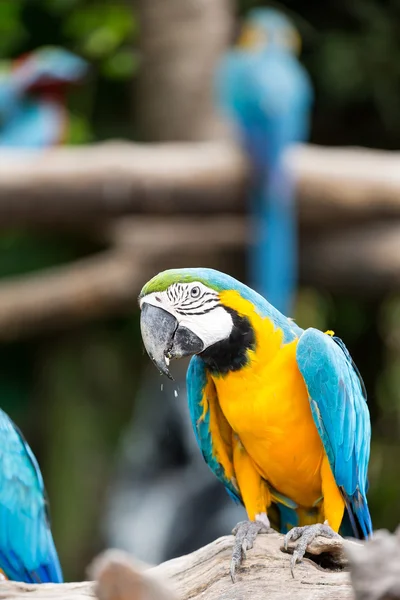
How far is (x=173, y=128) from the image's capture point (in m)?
2.84

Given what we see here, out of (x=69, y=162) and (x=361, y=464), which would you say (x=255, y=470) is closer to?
(x=361, y=464)

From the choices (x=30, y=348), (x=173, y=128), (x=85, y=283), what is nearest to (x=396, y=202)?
(x=173, y=128)

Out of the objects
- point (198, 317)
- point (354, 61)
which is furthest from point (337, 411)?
point (354, 61)

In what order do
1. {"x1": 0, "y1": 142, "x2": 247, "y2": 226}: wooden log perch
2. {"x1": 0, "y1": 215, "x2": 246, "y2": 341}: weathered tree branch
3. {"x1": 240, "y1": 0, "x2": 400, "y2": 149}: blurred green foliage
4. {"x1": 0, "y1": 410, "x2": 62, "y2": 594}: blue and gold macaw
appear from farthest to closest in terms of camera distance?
{"x1": 240, "y1": 0, "x2": 400, "y2": 149}: blurred green foliage
{"x1": 0, "y1": 215, "x2": 246, "y2": 341}: weathered tree branch
{"x1": 0, "y1": 142, "x2": 247, "y2": 226}: wooden log perch
{"x1": 0, "y1": 410, "x2": 62, "y2": 594}: blue and gold macaw

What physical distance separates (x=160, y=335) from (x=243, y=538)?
A: 0.24 metres

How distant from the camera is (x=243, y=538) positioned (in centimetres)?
82

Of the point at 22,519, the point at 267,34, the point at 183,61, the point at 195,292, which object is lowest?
the point at 22,519

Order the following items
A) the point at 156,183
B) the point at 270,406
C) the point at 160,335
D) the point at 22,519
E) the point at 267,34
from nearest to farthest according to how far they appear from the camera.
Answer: the point at 160,335, the point at 270,406, the point at 22,519, the point at 156,183, the point at 267,34

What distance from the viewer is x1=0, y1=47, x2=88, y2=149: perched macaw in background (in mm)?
2863

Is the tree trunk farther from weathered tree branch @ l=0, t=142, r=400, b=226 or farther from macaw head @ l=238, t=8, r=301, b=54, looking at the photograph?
weathered tree branch @ l=0, t=142, r=400, b=226

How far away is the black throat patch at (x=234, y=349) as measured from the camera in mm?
768

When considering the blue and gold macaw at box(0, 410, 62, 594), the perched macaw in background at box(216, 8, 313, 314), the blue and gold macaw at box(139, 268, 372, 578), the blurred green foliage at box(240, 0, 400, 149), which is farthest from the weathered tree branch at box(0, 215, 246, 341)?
the blue and gold macaw at box(139, 268, 372, 578)

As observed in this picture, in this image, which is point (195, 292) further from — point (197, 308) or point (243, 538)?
point (243, 538)

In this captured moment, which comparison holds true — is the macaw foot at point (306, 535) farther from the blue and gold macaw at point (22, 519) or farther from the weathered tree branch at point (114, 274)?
the weathered tree branch at point (114, 274)
